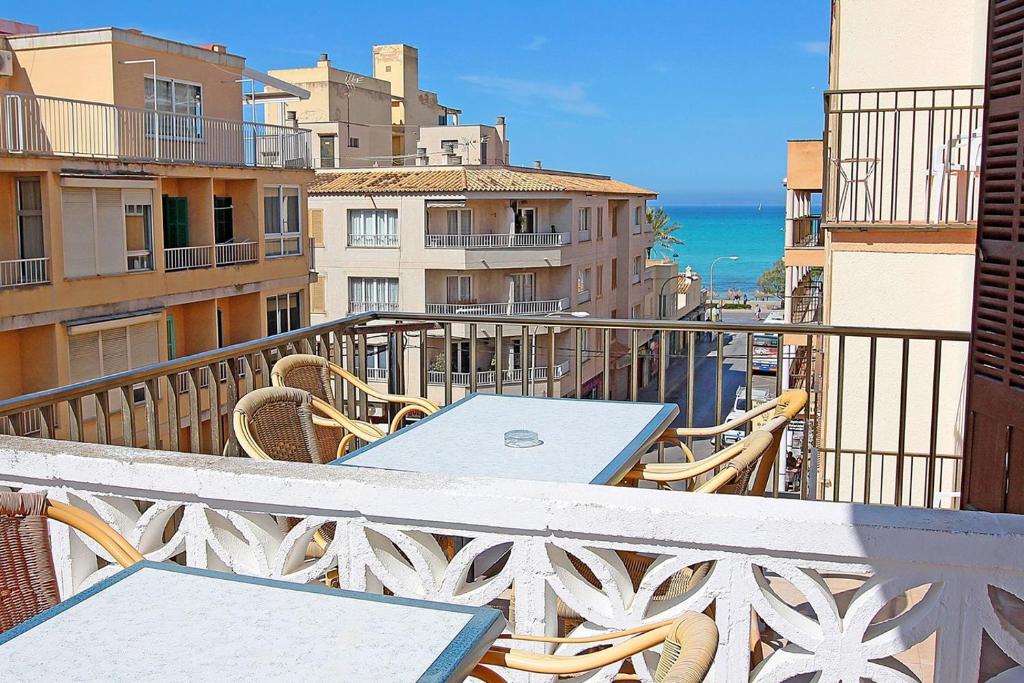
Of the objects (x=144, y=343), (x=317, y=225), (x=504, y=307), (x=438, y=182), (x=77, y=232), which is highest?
(x=438, y=182)

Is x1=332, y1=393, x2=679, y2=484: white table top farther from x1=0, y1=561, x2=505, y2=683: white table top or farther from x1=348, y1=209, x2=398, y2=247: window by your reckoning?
x1=348, y1=209, x2=398, y2=247: window

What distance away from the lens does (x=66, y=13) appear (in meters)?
92.9

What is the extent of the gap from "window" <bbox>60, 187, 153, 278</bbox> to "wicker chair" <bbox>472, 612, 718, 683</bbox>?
853 inches

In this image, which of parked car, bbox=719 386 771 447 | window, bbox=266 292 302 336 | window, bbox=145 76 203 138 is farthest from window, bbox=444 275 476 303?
window, bbox=145 76 203 138

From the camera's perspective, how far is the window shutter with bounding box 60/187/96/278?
21.5m

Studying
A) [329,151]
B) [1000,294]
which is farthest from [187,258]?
[1000,294]

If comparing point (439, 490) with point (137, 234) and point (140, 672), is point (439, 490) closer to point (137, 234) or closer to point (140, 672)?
point (140, 672)

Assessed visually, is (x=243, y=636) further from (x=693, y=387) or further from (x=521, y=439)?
(x=693, y=387)

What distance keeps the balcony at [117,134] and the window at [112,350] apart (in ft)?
12.4

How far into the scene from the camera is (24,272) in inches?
815

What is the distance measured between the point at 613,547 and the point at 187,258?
82.5 feet

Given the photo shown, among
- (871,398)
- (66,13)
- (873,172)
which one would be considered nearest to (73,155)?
(873,172)

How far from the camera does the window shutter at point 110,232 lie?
22.3 m

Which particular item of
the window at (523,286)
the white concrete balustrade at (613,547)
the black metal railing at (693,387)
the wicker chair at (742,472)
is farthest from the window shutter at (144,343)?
the white concrete balustrade at (613,547)
